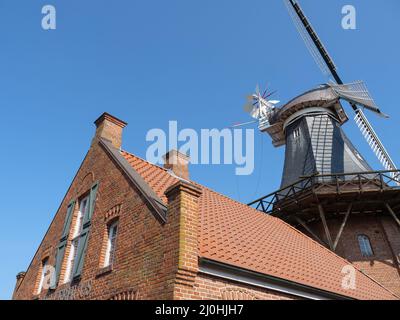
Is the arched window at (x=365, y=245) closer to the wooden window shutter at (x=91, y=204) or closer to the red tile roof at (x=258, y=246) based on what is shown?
the red tile roof at (x=258, y=246)

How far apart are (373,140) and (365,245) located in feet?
38.6

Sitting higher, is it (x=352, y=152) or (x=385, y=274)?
(x=352, y=152)

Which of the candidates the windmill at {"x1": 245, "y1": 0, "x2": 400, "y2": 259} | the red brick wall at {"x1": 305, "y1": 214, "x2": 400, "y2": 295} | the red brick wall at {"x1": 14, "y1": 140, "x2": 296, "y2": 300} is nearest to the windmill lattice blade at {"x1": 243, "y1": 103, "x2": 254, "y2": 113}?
the windmill at {"x1": 245, "y1": 0, "x2": 400, "y2": 259}

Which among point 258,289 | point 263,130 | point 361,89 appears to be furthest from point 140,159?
point 361,89

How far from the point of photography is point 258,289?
7.06 meters

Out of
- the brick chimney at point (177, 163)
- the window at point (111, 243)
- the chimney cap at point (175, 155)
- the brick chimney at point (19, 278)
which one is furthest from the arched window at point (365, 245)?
the brick chimney at point (19, 278)

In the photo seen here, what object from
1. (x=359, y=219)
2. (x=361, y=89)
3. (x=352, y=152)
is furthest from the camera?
(x=361, y=89)

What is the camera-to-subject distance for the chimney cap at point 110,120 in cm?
1209

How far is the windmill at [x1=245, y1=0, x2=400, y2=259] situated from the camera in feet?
51.2

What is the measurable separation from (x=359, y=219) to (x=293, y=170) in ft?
17.0

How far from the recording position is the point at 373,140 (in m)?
24.5

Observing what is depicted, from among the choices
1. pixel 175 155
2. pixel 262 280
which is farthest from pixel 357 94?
pixel 262 280

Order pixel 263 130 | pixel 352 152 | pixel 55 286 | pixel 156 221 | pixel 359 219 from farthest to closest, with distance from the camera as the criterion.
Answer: pixel 263 130, pixel 352 152, pixel 359 219, pixel 55 286, pixel 156 221

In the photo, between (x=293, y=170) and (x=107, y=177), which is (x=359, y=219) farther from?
(x=107, y=177)
